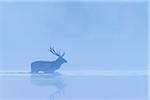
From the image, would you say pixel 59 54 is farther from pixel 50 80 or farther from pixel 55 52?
pixel 50 80

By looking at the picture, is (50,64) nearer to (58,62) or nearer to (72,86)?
(58,62)

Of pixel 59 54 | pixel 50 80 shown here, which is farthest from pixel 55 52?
pixel 50 80

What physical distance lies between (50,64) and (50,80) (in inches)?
2.8

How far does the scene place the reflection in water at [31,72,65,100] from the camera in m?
1.97

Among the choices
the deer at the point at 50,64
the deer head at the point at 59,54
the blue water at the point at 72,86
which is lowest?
the blue water at the point at 72,86

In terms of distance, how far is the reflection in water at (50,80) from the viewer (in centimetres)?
197

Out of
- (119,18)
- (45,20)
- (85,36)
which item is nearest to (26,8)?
(45,20)

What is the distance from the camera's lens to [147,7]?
2.07m

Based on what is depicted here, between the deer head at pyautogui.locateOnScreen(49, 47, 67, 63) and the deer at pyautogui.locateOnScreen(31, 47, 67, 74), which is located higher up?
the deer head at pyautogui.locateOnScreen(49, 47, 67, 63)

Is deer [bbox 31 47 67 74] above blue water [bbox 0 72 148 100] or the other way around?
above

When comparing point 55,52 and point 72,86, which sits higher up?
point 55,52

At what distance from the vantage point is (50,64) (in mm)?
2021

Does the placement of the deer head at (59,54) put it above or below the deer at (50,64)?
above

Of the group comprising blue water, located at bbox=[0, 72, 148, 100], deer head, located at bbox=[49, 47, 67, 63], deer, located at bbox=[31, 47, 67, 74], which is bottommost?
blue water, located at bbox=[0, 72, 148, 100]
